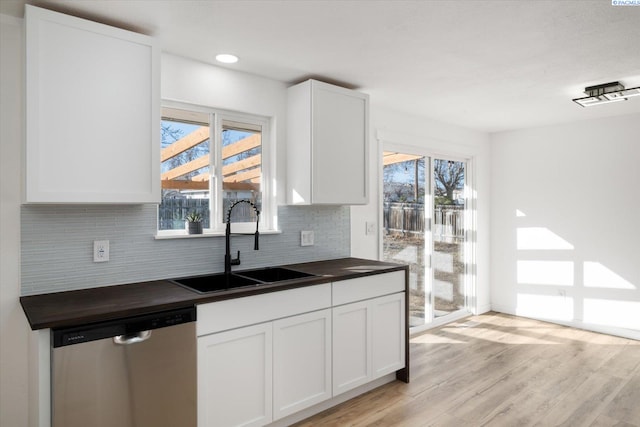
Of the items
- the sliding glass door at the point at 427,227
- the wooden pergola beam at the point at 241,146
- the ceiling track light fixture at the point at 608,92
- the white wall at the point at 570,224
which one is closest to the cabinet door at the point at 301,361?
the wooden pergola beam at the point at 241,146

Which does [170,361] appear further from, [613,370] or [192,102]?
[613,370]

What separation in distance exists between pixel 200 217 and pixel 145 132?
0.76 meters

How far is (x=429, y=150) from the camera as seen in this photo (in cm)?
464

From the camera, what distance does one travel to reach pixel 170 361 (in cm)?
201

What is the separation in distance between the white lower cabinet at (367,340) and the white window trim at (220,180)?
87cm

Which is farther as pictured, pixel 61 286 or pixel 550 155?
pixel 550 155

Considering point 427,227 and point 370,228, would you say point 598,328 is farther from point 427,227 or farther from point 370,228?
point 370,228

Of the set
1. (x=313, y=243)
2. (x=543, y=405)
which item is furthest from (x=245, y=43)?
(x=543, y=405)

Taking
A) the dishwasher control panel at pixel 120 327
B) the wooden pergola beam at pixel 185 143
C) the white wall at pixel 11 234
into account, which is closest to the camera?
the dishwasher control panel at pixel 120 327

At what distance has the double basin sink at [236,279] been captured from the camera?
2.67 meters

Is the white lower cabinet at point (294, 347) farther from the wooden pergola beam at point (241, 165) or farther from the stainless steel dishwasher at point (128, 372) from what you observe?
the wooden pergola beam at point (241, 165)

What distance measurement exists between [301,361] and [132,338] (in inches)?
42.7

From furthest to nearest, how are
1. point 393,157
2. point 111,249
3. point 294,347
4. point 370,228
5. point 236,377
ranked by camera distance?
point 393,157, point 370,228, point 294,347, point 111,249, point 236,377

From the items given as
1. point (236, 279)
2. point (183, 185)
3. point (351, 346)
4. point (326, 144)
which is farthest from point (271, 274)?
point (326, 144)
